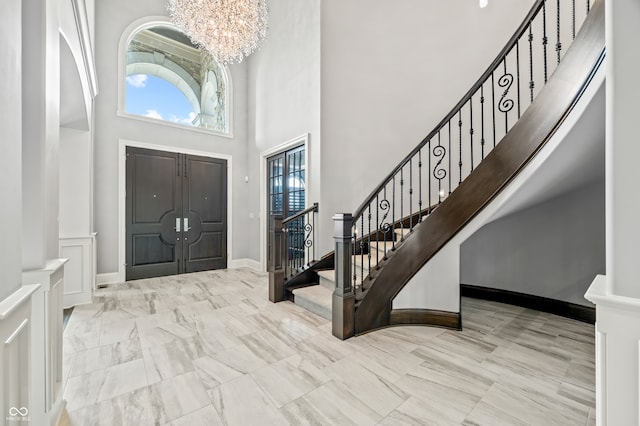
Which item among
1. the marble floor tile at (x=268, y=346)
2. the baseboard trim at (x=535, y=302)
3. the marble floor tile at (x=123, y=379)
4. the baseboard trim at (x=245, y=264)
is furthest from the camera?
the baseboard trim at (x=245, y=264)

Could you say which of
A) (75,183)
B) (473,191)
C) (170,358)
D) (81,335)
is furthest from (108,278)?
(473,191)

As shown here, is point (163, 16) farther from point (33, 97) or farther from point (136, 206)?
point (33, 97)

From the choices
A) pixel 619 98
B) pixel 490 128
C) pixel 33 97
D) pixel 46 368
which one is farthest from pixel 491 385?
pixel 490 128

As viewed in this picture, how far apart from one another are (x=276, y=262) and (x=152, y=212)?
2.92 meters

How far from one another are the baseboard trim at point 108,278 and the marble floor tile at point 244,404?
12.7ft

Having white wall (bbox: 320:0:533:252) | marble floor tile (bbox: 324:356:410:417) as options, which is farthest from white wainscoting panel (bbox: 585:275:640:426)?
white wall (bbox: 320:0:533:252)

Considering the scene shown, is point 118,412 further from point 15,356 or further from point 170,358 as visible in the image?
point 15,356

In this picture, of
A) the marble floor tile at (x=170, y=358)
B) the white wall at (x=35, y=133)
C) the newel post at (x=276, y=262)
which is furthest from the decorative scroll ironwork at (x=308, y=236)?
the white wall at (x=35, y=133)

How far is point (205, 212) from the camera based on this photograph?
547cm

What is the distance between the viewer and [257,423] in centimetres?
148

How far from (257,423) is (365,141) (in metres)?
3.65

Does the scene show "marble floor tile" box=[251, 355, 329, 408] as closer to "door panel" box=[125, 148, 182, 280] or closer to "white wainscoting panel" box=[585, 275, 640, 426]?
"white wainscoting panel" box=[585, 275, 640, 426]

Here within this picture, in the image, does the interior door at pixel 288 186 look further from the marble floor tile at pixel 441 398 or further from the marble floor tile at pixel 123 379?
the marble floor tile at pixel 441 398

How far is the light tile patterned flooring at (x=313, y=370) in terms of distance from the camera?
1543mm
